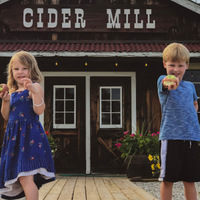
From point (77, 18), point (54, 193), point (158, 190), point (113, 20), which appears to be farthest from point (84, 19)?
point (54, 193)

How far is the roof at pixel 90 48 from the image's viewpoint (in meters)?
7.56

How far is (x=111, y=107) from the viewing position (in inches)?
332

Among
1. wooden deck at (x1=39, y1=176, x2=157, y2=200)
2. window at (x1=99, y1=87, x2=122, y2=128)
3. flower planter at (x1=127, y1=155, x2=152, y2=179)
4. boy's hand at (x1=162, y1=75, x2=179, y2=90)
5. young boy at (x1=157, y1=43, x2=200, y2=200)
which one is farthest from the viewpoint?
window at (x1=99, y1=87, x2=122, y2=128)

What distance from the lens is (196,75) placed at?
339 inches

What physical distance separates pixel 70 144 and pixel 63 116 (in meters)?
0.65

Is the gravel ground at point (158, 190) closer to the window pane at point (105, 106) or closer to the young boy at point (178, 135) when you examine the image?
the young boy at point (178, 135)

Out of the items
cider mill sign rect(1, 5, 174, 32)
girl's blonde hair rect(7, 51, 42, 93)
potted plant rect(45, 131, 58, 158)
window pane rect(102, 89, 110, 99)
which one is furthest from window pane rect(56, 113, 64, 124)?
girl's blonde hair rect(7, 51, 42, 93)

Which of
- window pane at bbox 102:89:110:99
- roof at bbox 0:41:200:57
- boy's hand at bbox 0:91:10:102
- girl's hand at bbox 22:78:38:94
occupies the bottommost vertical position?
boy's hand at bbox 0:91:10:102

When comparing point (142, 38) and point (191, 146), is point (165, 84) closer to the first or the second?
point (191, 146)

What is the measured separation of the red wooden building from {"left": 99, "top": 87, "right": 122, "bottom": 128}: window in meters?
0.02

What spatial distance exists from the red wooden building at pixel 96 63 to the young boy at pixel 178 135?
4.94m

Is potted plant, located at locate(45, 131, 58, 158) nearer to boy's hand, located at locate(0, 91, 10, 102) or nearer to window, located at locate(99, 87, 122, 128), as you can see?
window, located at locate(99, 87, 122, 128)

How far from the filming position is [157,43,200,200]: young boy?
271 centimetres

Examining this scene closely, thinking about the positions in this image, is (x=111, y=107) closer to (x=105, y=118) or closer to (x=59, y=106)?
(x=105, y=118)
